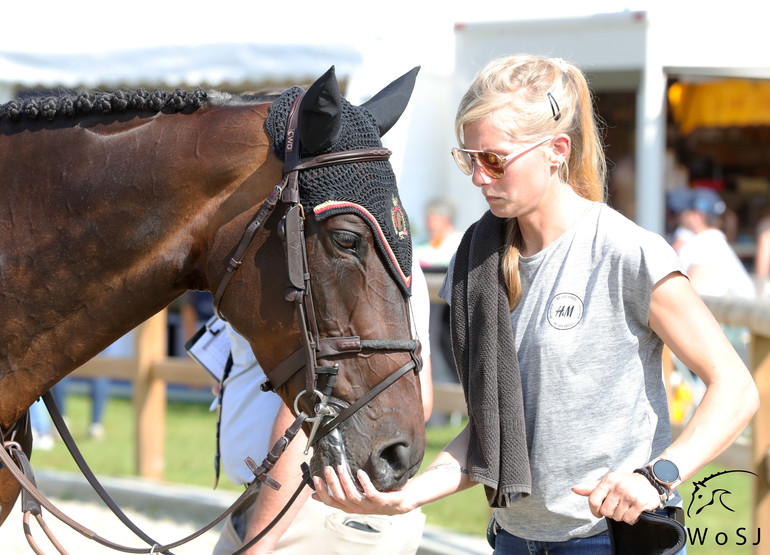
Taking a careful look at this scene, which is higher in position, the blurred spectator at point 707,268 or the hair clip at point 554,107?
the hair clip at point 554,107

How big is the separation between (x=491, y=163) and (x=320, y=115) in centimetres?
39

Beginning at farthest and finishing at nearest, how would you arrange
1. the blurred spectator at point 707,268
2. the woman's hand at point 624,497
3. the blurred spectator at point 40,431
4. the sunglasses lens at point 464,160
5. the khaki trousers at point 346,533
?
the blurred spectator at point 40,431
the blurred spectator at point 707,268
the khaki trousers at point 346,533
the sunglasses lens at point 464,160
the woman's hand at point 624,497

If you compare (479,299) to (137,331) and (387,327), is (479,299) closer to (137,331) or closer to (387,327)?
(387,327)

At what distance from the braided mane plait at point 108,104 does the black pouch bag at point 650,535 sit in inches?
54.2

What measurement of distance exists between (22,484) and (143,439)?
4079 millimetres

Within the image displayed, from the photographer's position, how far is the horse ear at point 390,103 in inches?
86.3

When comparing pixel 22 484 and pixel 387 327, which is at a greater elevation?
pixel 387 327

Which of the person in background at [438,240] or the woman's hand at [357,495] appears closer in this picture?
the woman's hand at [357,495]

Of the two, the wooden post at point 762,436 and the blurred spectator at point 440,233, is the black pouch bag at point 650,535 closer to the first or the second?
the wooden post at point 762,436

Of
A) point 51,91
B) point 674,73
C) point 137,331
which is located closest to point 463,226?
point 674,73

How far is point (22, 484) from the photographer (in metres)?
2.11

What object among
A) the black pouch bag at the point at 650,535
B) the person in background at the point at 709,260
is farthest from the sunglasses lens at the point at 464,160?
the person in background at the point at 709,260

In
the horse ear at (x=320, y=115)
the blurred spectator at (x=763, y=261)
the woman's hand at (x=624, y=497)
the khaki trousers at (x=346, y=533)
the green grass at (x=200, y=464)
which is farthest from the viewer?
the blurred spectator at (x=763, y=261)

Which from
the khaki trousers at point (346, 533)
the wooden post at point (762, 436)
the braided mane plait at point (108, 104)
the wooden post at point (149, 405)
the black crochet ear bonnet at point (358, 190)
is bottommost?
the wooden post at point (149, 405)
